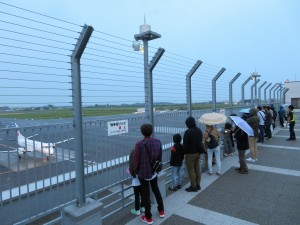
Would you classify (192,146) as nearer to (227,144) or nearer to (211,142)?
(211,142)

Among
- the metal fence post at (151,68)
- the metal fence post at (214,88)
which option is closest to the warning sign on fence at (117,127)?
the metal fence post at (151,68)

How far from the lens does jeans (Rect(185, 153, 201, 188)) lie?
5.67 m

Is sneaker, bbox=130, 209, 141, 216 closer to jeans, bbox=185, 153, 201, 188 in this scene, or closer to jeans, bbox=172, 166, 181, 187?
jeans, bbox=172, 166, 181, 187

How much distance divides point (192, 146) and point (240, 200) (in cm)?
144

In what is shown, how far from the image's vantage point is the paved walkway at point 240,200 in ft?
14.8

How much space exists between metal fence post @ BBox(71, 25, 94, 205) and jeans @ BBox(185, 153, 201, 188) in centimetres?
266

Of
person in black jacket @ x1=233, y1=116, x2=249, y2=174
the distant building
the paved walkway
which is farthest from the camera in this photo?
the distant building

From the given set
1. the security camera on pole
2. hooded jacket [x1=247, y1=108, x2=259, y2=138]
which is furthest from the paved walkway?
the security camera on pole

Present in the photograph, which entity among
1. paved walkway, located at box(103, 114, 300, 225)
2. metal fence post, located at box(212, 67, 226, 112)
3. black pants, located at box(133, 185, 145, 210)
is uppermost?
metal fence post, located at box(212, 67, 226, 112)

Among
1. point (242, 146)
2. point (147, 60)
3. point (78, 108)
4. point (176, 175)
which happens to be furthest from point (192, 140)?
point (78, 108)

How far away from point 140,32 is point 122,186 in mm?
2854

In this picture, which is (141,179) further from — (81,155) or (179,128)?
(179,128)

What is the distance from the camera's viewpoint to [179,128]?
6.54m

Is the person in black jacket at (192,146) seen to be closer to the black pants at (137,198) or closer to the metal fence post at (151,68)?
the metal fence post at (151,68)
